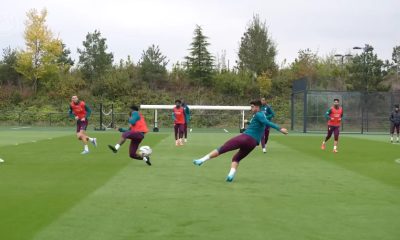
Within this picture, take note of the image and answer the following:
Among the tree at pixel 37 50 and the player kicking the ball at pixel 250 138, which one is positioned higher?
the tree at pixel 37 50

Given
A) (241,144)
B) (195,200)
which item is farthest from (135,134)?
(195,200)

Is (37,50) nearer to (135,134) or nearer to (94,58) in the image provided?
(94,58)

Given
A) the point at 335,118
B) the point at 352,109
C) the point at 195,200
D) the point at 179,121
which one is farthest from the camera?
the point at 352,109

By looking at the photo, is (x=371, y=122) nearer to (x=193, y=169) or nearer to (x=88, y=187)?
(x=193, y=169)

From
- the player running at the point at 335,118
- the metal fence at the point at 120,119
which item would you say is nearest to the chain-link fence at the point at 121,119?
the metal fence at the point at 120,119

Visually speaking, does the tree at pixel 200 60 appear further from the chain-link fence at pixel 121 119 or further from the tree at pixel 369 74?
the tree at pixel 369 74

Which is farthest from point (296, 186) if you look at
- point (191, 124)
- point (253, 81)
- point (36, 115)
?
point (253, 81)

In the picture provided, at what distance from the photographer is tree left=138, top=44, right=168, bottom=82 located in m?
66.1

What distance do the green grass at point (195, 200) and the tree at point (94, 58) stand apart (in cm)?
5243

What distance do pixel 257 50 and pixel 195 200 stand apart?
2418 inches

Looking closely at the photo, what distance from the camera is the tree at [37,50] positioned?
202 ft

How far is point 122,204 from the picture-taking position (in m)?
8.77

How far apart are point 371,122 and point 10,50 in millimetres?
43913

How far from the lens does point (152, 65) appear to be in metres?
66.3
